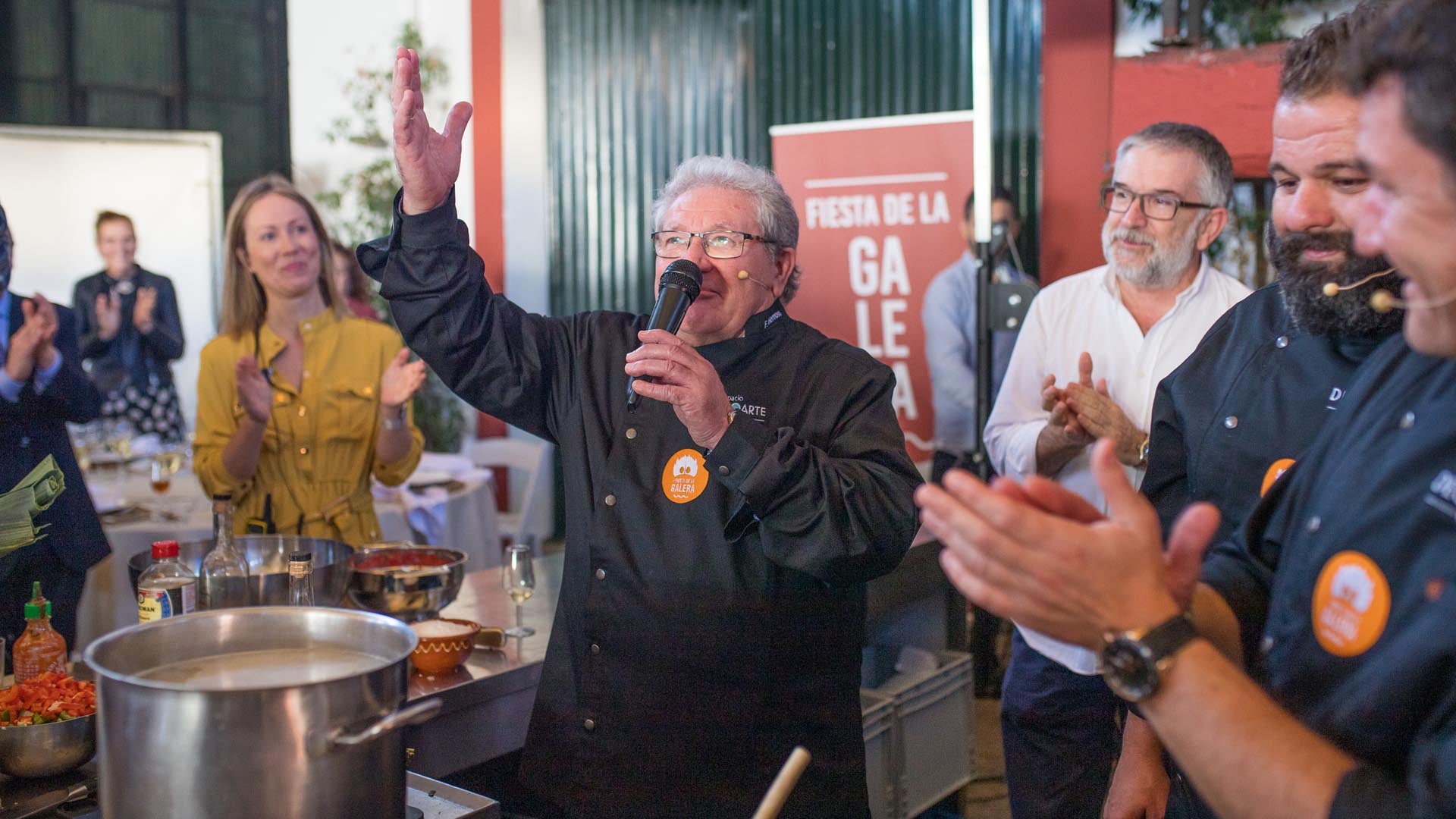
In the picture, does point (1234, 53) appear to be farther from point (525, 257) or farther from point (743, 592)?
point (525, 257)

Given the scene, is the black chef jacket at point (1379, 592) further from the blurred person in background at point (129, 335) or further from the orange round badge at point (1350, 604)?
the blurred person in background at point (129, 335)

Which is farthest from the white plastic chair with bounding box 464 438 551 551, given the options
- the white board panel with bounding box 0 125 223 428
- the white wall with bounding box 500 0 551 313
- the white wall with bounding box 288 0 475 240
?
the white wall with bounding box 288 0 475 240

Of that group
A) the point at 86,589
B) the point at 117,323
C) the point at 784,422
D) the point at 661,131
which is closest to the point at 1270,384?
the point at 784,422

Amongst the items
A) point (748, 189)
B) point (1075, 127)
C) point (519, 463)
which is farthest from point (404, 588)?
point (1075, 127)

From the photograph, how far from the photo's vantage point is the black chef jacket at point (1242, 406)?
158 centimetres

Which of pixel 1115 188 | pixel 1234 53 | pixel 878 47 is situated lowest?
pixel 1115 188

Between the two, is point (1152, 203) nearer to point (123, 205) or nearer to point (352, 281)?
point (352, 281)

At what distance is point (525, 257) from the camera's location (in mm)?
7469

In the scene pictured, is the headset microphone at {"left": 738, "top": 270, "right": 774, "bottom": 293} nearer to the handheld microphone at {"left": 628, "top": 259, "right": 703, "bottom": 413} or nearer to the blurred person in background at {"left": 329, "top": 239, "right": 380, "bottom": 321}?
the handheld microphone at {"left": 628, "top": 259, "right": 703, "bottom": 413}

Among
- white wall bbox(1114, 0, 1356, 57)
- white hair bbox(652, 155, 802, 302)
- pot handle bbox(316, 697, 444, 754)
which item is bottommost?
pot handle bbox(316, 697, 444, 754)

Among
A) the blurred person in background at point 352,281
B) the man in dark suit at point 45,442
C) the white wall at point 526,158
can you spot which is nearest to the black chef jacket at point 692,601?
the man in dark suit at point 45,442

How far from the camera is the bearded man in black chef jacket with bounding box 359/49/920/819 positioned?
1842 millimetres

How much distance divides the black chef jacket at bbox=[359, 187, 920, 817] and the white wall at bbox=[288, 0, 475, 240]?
599 cm

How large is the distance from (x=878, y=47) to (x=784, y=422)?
4.72 metres
